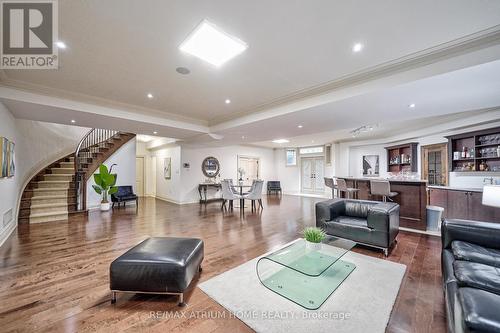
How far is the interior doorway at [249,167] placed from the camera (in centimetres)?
1030

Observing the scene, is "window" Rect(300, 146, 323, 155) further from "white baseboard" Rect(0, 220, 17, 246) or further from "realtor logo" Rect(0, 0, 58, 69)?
"white baseboard" Rect(0, 220, 17, 246)

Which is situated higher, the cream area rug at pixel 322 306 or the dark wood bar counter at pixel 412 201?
the dark wood bar counter at pixel 412 201

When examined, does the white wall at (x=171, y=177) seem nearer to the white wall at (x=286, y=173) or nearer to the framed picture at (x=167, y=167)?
the framed picture at (x=167, y=167)

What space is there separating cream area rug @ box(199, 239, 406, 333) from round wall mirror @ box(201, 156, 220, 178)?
21.1ft

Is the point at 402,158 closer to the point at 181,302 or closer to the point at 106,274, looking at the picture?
the point at 181,302

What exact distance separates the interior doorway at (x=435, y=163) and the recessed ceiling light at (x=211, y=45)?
7032mm

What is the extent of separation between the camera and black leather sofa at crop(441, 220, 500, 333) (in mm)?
1100

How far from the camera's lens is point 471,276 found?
5.13ft

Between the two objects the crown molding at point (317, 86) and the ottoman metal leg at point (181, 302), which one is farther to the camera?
the crown molding at point (317, 86)

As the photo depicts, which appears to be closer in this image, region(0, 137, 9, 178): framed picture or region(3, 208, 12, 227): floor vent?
region(0, 137, 9, 178): framed picture

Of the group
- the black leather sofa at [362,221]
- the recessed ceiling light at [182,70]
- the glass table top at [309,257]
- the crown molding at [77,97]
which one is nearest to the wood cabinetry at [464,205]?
the black leather sofa at [362,221]

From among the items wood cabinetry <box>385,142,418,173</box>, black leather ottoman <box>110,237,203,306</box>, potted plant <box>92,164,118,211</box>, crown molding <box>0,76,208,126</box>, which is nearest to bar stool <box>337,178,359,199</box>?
wood cabinetry <box>385,142,418,173</box>

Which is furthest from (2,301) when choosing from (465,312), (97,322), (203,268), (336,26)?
(336,26)

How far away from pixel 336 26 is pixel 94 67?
322 centimetres
